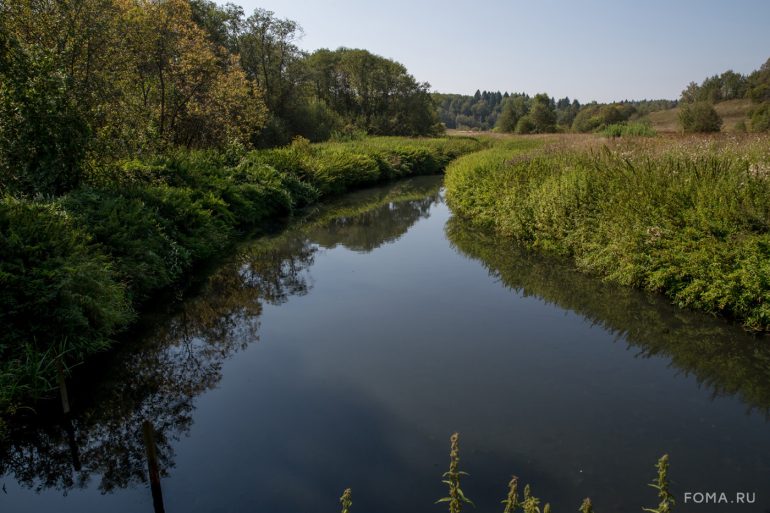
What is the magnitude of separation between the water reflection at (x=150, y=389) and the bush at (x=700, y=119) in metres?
22.3

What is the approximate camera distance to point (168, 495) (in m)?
4.36

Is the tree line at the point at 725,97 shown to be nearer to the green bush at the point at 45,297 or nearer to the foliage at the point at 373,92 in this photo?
the foliage at the point at 373,92

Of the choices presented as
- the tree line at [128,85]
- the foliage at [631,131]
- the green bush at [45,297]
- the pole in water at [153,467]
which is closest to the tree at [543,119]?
the foliage at [631,131]

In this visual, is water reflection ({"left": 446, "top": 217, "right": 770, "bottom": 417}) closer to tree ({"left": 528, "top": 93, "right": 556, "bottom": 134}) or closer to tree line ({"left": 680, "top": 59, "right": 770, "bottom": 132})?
tree line ({"left": 680, "top": 59, "right": 770, "bottom": 132})

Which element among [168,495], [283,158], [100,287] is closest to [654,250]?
[168,495]

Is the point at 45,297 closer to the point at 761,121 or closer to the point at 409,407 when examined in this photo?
the point at 409,407

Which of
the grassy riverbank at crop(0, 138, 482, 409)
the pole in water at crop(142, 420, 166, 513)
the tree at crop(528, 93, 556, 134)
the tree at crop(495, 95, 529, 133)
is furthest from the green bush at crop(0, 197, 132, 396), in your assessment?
the tree at crop(495, 95, 529, 133)

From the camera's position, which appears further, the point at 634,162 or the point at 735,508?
the point at 634,162

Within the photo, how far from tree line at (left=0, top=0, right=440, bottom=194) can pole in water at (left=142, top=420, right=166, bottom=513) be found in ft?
22.3

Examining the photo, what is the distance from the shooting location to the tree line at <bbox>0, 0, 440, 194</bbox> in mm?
8844

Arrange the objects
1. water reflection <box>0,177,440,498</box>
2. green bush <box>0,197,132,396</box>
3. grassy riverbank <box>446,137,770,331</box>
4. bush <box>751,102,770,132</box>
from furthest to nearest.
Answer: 1. bush <box>751,102,770,132</box>
2. grassy riverbank <box>446,137,770,331</box>
3. green bush <box>0,197,132,396</box>
4. water reflection <box>0,177,440,498</box>

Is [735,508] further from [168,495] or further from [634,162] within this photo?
[634,162]

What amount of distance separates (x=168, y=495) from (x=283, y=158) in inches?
674

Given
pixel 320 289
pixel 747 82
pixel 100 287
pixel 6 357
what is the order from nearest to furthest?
pixel 6 357, pixel 100 287, pixel 320 289, pixel 747 82
